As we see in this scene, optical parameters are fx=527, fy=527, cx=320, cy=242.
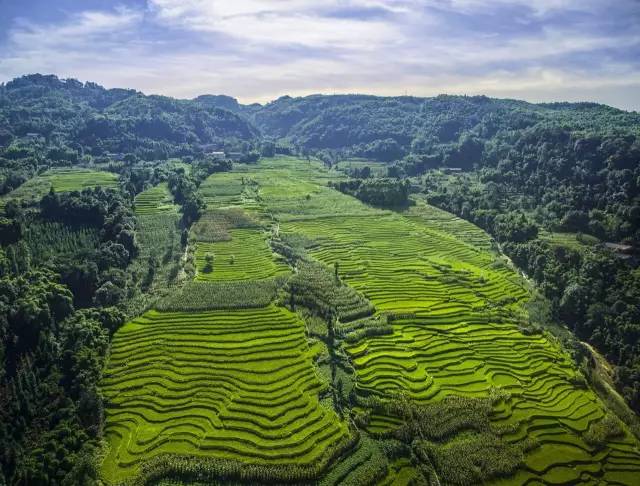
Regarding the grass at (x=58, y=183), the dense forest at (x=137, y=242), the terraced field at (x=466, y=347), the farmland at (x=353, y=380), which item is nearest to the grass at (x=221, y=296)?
the farmland at (x=353, y=380)

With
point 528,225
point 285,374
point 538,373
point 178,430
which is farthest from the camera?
point 528,225

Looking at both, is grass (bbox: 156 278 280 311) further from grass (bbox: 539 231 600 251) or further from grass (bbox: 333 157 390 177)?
grass (bbox: 333 157 390 177)

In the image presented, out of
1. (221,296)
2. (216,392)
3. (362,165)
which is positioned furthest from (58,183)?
(362,165)

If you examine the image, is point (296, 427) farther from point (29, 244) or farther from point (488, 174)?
point (488, 174)

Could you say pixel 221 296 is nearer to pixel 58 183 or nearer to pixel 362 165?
pixel 58 183

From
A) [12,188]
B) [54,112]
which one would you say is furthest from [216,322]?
[54,112]

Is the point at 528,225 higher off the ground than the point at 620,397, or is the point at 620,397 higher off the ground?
the point at 528,225

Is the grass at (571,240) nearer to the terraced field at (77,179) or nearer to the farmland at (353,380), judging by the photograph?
the farmland at (353,380)
